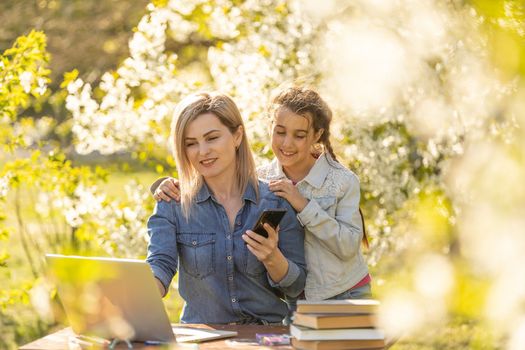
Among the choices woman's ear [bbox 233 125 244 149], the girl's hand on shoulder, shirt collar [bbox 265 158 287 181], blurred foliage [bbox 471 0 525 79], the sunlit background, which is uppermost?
the sunlit background

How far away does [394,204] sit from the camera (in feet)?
19.2

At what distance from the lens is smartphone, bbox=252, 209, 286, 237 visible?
107 inches

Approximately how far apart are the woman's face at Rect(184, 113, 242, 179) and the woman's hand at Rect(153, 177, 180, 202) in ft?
0.46

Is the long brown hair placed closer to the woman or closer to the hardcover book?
the woman

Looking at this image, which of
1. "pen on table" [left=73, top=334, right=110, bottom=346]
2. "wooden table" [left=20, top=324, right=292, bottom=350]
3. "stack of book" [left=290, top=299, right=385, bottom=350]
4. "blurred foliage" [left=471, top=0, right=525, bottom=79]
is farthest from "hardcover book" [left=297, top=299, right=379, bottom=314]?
"blurred foliage" [left=471, top=0, right=525, bottom=79]

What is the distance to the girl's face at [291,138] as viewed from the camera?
11.1 ft

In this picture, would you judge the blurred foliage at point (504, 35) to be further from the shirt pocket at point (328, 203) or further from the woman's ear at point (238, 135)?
the shirt pocket at point (328, 203)

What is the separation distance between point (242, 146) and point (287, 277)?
0.48 meters

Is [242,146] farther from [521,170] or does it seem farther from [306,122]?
[521,170]

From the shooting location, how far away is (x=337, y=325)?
2.42 meters

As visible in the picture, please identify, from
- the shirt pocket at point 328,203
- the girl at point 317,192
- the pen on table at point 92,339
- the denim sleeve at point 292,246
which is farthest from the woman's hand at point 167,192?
the pen on table at point 92,339

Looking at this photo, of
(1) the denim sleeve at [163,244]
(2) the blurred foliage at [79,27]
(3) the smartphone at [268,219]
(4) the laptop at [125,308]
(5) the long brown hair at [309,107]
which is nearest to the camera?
(4) the laptop at [125,308]

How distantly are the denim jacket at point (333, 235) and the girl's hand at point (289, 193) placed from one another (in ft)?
0.09

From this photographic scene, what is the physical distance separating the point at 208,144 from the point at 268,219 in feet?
1.45
